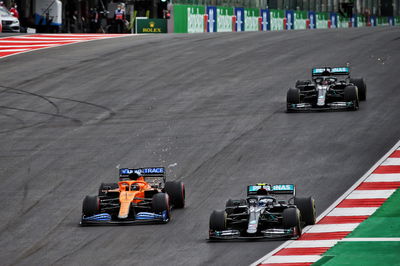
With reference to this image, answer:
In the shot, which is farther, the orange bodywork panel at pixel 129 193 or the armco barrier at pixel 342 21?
the armco barrier at pixel 342 21

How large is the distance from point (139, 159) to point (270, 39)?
752 inches

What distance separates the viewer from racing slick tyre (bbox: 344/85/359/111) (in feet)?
84.8

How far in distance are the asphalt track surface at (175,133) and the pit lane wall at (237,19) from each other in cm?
2066

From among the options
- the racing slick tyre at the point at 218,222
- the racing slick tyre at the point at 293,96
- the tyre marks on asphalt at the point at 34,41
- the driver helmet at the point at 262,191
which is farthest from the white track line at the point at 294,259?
the tyre marks on asphalt at the point at 34,41

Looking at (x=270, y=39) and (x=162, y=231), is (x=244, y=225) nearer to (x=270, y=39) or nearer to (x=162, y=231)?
(x=162, y=231)

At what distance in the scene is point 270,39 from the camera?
40438mm

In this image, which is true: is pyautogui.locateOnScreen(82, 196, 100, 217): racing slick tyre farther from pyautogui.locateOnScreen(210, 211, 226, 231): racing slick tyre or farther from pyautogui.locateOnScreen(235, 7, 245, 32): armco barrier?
pyautogui.locateOnScreen(235, 7, 245, 32): armco barrier

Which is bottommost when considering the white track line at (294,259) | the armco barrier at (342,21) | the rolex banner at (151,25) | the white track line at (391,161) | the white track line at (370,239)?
the white track line at (294,259)

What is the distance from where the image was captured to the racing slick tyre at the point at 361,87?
27.2 meters

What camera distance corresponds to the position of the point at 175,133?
24641mm

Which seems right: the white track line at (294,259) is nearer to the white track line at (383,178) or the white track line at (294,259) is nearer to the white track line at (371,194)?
the white track line at (371,194)

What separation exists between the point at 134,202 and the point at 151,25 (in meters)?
42.6

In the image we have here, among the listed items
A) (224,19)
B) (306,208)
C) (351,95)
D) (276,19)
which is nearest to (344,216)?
(306,208)

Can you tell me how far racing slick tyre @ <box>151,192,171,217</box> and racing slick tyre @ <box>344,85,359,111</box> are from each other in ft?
33.1
